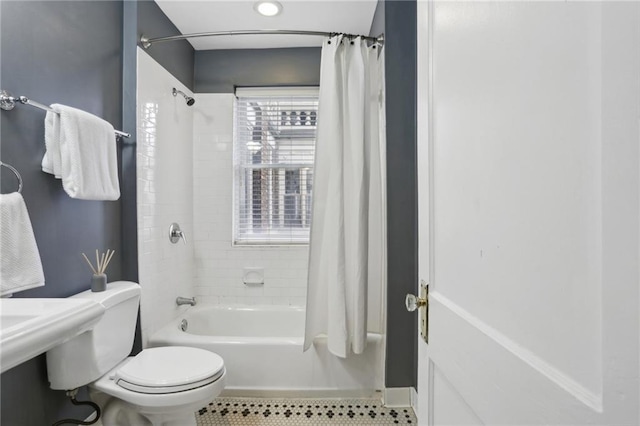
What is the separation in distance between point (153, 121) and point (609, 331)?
230cm

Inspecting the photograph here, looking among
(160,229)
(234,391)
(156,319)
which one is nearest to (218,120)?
(160,229)

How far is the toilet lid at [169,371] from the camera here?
4.40 feet

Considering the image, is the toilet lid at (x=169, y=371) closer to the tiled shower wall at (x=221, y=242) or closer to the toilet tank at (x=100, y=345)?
the toilet tank at (x=100, y=345)

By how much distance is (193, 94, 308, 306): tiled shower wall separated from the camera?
2613 millimetres

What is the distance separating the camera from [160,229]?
6.98ft

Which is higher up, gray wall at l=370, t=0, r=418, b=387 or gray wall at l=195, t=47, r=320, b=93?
gray wall at l=195, t=47, r=320, b=93

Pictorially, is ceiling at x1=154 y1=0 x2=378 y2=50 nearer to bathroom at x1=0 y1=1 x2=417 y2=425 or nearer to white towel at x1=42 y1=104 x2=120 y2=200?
bathroom at x1=0 y1=1 x2=417 y2=425

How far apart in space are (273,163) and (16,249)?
5.97 ft

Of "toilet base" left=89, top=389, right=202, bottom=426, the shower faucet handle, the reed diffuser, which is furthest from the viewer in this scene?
the shower faucet handle

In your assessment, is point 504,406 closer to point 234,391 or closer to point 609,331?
point 609,331

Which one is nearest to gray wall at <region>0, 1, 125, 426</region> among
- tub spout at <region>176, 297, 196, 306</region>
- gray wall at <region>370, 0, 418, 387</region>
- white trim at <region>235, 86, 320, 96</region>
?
tub spout at <region>176, 297, 196, 306</region>

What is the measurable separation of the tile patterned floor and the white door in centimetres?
123

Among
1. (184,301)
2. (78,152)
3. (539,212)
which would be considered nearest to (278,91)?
(78,152)

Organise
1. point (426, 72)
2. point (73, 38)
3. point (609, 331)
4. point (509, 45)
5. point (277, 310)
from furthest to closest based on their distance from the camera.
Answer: point (277, 310), point (73, 38), point (426, 72), point (509, 45), point (609, 331)
